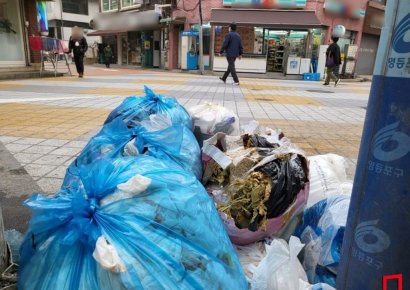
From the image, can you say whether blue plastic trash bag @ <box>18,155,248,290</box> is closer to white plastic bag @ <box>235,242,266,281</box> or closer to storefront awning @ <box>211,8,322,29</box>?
white plastic bag @ <box>235,242,266,281</box>

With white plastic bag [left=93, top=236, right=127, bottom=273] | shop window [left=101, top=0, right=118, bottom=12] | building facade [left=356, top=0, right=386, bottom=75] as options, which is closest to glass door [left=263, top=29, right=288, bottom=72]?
building facade [left=356, top=0, right=386, bottom=75]

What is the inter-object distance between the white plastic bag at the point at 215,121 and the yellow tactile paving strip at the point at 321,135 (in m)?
1.25

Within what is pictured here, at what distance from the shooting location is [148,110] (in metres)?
2.43

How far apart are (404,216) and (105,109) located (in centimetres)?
547

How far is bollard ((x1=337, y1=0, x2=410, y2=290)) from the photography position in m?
0.88

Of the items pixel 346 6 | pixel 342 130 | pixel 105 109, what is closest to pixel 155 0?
pixel 346 6

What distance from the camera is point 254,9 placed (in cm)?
1844

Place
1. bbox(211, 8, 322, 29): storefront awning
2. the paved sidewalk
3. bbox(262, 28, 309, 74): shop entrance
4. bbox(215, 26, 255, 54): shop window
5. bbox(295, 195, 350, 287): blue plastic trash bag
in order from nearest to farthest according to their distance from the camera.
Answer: bbox(295, 195, 350, 287): blue plastic trash bag → the paved sidewalk → bbox(211, 8, 322, 29): storefront awning → bbox(262, 28, 309, 74): shop entrance → bbox(215, 26, 255, 54): shop window

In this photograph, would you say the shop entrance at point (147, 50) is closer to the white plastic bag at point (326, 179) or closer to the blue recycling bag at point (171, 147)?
the white plastic bag at point (326, 179)

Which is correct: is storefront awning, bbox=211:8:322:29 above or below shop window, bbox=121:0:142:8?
below

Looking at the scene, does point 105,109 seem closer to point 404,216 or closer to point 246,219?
point 246,219

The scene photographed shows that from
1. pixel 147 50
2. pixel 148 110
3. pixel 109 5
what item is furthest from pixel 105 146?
pixel 109 5

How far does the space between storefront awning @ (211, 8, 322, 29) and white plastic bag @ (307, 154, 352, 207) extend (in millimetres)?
→ 16024

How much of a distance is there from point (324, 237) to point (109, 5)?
96.2 ft
